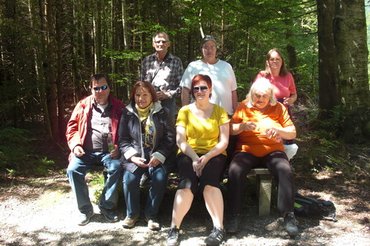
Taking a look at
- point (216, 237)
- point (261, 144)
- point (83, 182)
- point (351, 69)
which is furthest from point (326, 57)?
point (83, 182)

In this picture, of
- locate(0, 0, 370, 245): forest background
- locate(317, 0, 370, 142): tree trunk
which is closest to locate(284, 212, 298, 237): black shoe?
locate(0, 0, 370, 245): forest background

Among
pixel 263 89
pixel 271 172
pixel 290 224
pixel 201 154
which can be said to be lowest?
pixel 290 224

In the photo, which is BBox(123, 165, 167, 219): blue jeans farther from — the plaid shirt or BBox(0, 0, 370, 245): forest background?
the plaid shirt

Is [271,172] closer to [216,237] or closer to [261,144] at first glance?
[261,144]

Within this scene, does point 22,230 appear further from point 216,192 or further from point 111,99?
point 216,192

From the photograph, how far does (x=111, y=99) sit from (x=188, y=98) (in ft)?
3.30

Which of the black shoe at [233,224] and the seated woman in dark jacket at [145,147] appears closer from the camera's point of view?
the black shoe at [233,224]

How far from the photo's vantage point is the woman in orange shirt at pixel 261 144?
409 centimetres

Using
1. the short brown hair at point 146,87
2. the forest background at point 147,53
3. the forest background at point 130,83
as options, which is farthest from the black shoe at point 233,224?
the forest background at point 147,53

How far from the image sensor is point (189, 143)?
4316 millimetres

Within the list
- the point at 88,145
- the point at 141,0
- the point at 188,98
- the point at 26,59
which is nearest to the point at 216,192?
the point at 188,98

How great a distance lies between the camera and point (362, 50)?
20.8ft

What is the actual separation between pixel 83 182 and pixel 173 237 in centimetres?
137

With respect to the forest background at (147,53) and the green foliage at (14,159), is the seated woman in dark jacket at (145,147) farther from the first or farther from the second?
the green foliage at (14,159)
